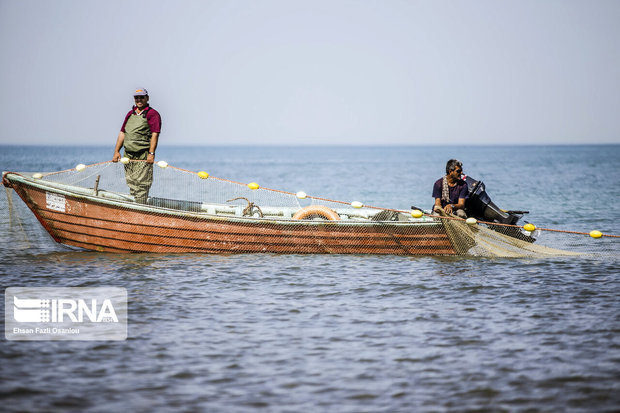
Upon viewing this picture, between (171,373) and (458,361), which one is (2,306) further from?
(458,361)

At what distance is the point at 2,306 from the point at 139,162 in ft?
12.6

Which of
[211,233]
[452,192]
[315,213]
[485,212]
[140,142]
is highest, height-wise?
[140,142]

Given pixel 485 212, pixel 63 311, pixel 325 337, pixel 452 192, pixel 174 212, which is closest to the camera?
pixel 325 337

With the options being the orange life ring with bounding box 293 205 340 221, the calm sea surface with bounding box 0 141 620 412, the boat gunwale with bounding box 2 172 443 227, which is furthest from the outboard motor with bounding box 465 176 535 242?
the orange life ring with bounding box 293 205 340 221

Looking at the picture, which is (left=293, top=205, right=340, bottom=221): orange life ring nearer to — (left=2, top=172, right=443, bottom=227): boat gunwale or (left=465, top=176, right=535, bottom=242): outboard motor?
(left=2, top=172, right=443, bottom=227): boat gunwale

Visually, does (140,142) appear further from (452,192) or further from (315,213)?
(452,192)

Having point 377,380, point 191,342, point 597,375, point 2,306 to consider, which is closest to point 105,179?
point 2,306

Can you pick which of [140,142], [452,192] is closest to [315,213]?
[452,192]

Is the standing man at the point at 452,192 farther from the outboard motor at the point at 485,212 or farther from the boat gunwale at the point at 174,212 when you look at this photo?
the boat gunwale at the point at 174,212

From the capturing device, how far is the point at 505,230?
39.5 feet

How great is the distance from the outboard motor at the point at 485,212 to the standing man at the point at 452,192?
20cm

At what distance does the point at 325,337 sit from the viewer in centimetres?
770

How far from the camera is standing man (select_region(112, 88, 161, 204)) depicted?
11.9m

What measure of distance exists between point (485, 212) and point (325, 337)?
18.6 ft
